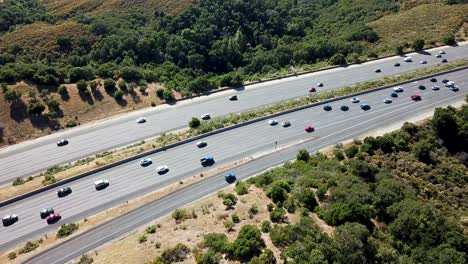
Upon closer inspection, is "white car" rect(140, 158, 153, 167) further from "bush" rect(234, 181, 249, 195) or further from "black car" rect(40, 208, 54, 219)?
"bush" rect(234, 181, 249, 195)

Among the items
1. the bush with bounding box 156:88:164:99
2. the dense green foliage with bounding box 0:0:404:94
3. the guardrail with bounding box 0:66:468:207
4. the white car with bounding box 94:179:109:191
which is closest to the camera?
the guardrail with bounding box 0:66:468:207

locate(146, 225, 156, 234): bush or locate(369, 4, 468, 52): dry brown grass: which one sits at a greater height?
locate(369, 4, 468, 52): dry brown grass

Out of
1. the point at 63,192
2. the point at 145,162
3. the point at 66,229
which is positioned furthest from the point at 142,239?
the point at 145,162

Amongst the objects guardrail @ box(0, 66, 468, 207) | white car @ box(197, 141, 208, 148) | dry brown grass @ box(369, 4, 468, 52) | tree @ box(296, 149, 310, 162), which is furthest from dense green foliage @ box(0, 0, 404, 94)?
tree @ box(296, 149, 310, 162)

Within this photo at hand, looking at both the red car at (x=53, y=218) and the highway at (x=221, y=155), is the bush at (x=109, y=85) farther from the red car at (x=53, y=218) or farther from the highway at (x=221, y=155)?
the red car at (x=53, y=218)

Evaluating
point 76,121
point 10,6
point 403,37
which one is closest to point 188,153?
point 76,121

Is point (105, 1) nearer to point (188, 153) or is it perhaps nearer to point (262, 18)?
point (262, 18)

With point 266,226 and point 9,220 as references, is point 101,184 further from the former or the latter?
point 266,226
